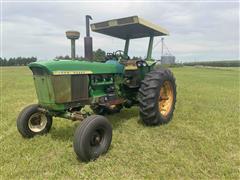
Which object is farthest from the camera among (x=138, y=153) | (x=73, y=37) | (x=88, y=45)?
(x=73, y=37)

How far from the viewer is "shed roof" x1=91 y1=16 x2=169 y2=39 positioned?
18.8 feet

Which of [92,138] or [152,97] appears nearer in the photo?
[92,138]

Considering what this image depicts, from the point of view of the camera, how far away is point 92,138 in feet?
13.9

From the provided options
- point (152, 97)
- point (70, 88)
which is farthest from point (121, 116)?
point (70, 88)

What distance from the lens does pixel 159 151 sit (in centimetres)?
445

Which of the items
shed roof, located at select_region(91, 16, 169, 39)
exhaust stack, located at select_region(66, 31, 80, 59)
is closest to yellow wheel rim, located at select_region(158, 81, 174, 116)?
shed roof, located at select_region(91, 16, 169, 39)

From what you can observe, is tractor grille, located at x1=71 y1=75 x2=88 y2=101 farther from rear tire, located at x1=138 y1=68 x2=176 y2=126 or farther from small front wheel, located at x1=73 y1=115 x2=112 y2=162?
rear tire, located at x1=138 y1=68 x2=176 y2=126

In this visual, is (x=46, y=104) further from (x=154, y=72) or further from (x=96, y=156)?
(x=154, y=72)

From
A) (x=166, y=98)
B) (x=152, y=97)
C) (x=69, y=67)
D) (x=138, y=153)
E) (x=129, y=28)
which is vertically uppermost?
(x=129, y=28)

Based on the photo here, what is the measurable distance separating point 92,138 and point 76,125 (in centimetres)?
182

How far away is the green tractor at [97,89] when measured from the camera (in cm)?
435

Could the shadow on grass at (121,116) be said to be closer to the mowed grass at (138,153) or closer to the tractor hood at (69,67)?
the mowed grass at (138,153)

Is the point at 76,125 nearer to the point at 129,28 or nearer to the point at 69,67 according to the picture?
the point at 69,67

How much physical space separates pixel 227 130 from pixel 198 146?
1.33 meters
